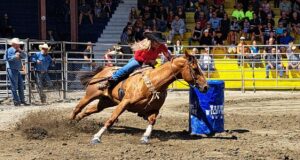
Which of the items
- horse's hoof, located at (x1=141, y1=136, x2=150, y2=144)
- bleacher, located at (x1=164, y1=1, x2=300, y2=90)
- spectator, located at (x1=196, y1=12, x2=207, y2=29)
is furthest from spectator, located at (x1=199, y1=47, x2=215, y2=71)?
horse's hoof, located at (x1=141, y1=136, x2=150, y2=144)

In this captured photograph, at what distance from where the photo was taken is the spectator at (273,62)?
20.8m

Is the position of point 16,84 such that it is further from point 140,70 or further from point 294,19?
point 294,19

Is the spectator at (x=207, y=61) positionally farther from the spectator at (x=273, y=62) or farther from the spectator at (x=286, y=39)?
the spectator at (x=286, y=39)

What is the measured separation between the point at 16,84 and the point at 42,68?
1478 millimetres

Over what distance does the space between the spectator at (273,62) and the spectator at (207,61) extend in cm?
186

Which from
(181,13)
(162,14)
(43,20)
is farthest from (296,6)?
(43,20)

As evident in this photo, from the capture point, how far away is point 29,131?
10.5m

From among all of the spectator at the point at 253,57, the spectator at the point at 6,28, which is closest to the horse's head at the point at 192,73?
the spectator at the point at 253,57

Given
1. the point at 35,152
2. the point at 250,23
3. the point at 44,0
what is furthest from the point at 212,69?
the point at 35,152

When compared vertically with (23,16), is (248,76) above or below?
below

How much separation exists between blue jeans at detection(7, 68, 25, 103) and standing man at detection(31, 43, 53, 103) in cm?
90

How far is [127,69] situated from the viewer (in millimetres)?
10398

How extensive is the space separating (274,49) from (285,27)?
3.15m

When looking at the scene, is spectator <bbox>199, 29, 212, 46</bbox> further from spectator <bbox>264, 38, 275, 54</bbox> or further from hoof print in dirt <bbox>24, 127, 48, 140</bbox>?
hoof print in dirt <bbox>24, 127, 48, 140</bbox>
